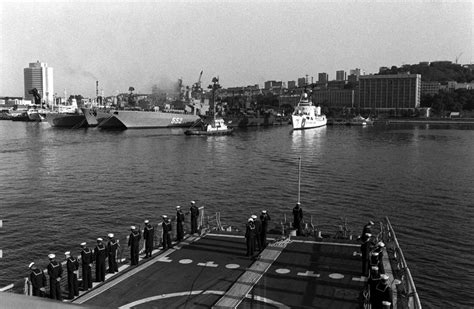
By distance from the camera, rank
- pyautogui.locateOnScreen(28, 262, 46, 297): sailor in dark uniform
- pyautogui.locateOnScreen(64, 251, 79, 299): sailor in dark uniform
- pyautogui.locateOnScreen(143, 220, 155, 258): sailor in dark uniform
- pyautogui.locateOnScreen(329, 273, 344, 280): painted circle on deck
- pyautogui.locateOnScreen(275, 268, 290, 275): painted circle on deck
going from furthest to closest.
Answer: pyautogui.locateOnScreen(143, 220, 155, 258): sailor in dark uniform, pyautogui.locateOnScreen(275, 268, 290, 275): painted circle on deck, pyautogui.locateOnScreen(329, 273, 344, 280): painted circle on deck, pyautogui.locateOnScreen(64, 251, 79, 299): sailor in dark uniform, pyautogui.locateOnScreen(28, 262, 46, 297): sailor in dark uniform

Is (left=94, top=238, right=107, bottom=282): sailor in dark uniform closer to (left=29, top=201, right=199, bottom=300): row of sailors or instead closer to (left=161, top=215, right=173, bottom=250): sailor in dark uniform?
(left=29, top=201, right=199, bottom=300): row of sailors

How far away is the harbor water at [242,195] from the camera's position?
2445 cm

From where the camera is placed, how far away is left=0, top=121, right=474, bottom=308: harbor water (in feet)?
80.2

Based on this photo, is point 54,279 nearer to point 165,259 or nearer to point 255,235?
point 165,259

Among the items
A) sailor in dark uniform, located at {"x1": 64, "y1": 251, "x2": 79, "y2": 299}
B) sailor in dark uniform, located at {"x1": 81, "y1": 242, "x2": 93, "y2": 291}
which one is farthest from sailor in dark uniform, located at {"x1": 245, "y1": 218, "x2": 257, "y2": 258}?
sailor in dark uniform, located at {"x1": 64, "y1": 251, "x2": 79, "y2": 299}

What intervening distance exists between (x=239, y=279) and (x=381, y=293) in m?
4.88

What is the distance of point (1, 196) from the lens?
3788cm

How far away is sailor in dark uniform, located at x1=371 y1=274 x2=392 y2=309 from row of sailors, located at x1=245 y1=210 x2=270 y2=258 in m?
6.38

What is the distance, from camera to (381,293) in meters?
9.95

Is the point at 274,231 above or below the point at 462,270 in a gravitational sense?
above

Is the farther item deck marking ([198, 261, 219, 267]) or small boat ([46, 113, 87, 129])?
small boat ([46, 113, 87, 129])

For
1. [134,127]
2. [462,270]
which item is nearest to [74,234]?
[462,270]

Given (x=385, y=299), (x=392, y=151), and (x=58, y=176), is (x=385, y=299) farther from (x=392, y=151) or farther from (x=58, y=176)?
(x=392, y=151)

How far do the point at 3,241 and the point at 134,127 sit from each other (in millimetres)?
108417
